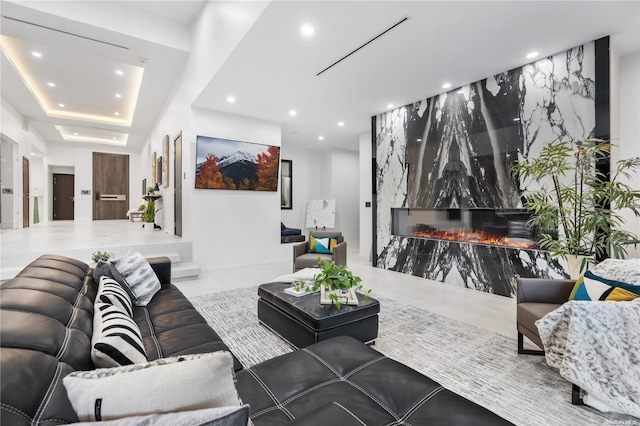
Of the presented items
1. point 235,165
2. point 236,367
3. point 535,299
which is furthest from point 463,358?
point 235,165

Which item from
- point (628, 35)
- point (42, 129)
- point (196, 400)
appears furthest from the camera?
point (42, 129)

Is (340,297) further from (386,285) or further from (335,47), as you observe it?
(335,47)

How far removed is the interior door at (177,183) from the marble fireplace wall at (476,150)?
389 centimetres

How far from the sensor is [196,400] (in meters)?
0.76

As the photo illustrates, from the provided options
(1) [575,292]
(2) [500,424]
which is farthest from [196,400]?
(1) [575,292]

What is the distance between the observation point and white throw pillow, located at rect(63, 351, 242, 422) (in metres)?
0.70

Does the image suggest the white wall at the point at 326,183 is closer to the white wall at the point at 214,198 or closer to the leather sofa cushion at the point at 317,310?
the white wall at the point at 214,198

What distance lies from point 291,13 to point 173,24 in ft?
10.6

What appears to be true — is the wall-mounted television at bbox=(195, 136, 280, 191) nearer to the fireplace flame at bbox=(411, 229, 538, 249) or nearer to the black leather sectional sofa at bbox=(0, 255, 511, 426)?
the fireplace flame at bbox=(411, 229, 538, 249)

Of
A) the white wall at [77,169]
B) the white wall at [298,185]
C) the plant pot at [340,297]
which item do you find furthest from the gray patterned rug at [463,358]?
the white wall at [77,169]

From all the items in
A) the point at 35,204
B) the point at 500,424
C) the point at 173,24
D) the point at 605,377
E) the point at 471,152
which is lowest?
the point at 605,377

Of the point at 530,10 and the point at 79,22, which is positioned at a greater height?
the point at 79,22

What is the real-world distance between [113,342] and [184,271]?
12.5 feet

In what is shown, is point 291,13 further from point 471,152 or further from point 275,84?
point 471,152
